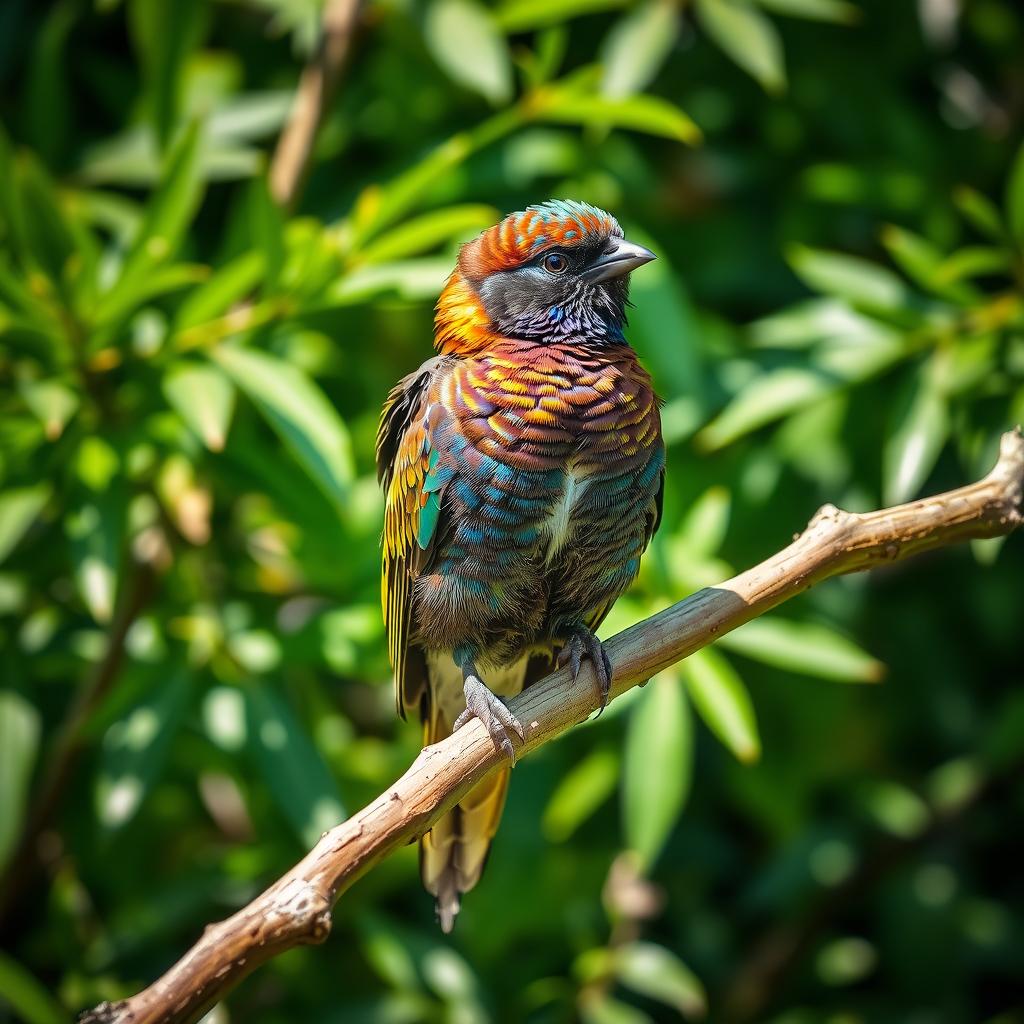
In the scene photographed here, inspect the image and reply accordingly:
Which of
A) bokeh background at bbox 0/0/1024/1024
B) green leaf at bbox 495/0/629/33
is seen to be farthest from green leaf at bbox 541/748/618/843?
green leaf at bbox 495/0/629/33

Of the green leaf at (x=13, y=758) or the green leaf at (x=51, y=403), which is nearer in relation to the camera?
the green leaf at (x=51, y=403)

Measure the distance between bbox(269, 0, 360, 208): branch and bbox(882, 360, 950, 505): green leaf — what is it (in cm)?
180

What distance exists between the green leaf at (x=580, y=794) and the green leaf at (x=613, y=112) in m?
1.71

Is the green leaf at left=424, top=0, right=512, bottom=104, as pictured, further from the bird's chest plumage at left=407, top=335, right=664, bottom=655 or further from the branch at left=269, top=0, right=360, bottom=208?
the bird's chest plumage at left=407, top=335, right=664, bottom=655

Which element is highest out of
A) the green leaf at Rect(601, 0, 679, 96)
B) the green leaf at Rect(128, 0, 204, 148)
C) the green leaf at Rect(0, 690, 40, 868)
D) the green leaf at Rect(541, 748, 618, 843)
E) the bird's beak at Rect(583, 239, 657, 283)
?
the green leaf at Rect(128, 0, 204, 148)

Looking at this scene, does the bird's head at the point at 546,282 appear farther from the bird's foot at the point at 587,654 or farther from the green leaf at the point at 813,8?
the green leaf at the point at 813,8

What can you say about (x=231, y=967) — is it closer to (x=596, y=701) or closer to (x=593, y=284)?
(x=596, y=701)

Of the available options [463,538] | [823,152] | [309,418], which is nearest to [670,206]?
[823,152]

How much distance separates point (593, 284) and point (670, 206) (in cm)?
144

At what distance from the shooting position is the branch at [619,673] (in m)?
1.83

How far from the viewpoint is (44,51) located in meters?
3.64

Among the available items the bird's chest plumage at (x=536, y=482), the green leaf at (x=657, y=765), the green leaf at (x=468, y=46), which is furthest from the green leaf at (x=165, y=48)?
the green leaf at (x=657, y=765)

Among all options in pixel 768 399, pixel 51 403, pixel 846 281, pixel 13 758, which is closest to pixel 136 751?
pixel 13 758

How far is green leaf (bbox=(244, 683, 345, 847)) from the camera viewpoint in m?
3.06
